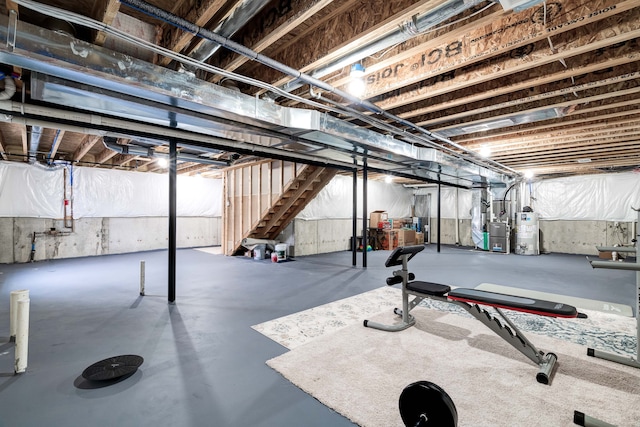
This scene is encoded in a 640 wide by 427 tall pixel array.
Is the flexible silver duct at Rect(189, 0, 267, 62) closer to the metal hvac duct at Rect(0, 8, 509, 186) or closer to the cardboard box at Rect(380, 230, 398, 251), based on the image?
the metal hvac duct at Rect(0, 8, 509, 186)

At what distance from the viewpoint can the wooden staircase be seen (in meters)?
6.34

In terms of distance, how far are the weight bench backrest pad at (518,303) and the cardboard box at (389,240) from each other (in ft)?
22.8

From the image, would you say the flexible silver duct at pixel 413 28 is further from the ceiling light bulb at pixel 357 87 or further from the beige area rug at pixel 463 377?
the beige area rug at pixel 463 377

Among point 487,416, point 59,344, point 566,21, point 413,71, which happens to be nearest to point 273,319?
point 59,344

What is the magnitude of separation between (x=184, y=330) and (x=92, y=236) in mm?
6595

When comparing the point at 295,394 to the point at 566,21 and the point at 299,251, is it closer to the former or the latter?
the point at 566,21

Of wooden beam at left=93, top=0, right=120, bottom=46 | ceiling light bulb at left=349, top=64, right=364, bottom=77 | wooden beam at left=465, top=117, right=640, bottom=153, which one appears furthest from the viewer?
wooden beam at left=465, top=117, right=640, bottom=153

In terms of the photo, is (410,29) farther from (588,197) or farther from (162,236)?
(588,197)

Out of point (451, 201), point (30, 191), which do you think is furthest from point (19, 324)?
point (451, 201)

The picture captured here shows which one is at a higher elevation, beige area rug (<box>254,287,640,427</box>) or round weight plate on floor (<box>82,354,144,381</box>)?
round weight plate on floor (<box>82,354,144,381</box>)

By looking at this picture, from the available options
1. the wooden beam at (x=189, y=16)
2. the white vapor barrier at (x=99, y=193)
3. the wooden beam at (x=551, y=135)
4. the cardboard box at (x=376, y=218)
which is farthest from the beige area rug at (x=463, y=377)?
the white vapor barrier at (x=99, y=193)

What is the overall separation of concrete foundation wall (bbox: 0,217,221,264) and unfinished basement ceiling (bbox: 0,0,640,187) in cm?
519

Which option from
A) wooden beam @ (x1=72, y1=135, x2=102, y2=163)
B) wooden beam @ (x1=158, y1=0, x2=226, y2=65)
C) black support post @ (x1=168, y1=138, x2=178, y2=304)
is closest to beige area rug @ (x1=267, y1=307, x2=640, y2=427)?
black support post @ (x1=168, y1=138, x2=178, y2=304)

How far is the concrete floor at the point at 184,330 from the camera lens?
5.67 ft
